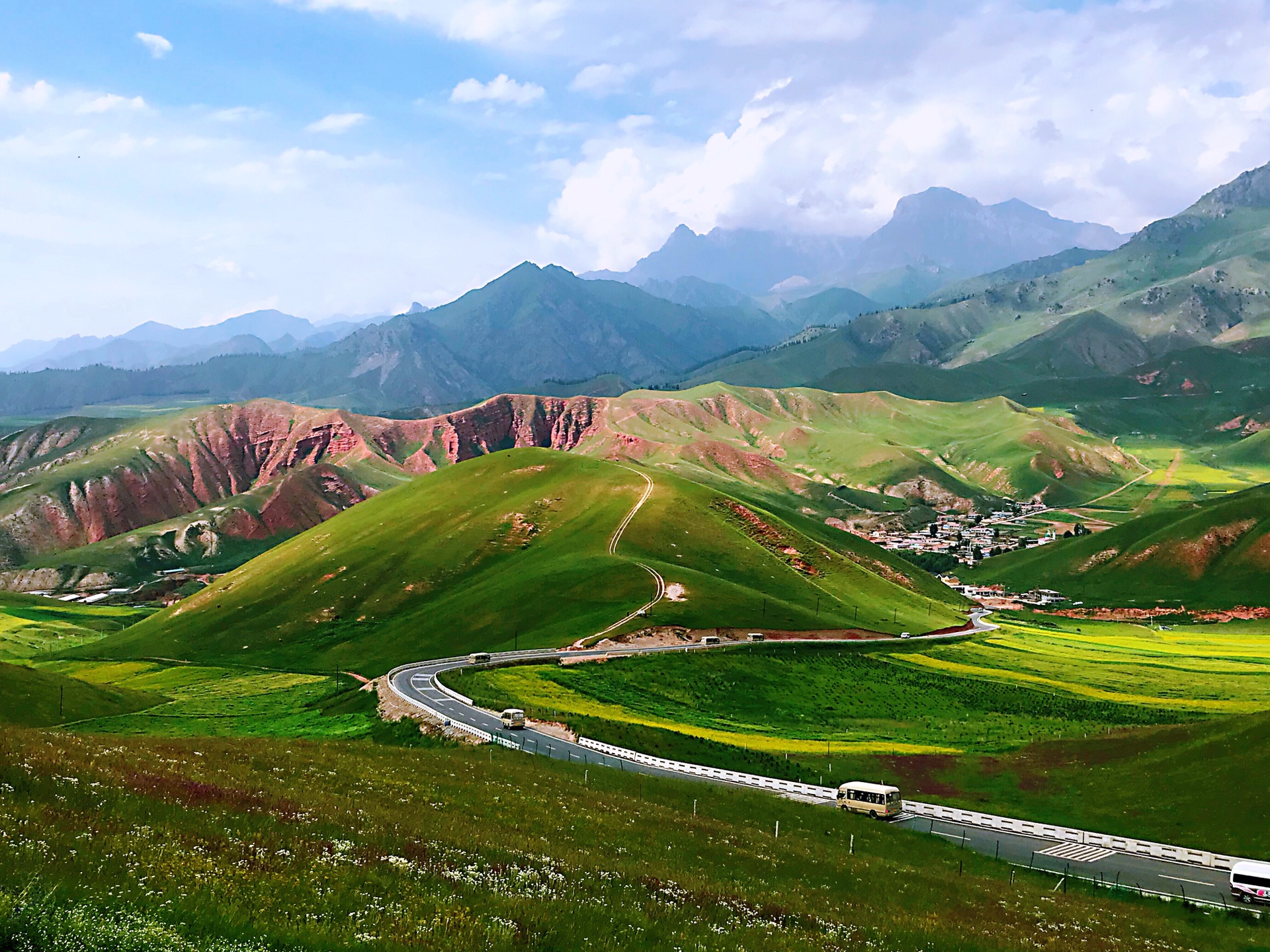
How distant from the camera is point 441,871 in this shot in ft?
64.5

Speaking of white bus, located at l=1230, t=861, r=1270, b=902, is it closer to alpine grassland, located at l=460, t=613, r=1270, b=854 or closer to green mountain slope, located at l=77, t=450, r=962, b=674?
alpine grassland, located at l=460, t=613, r=1270, b=854

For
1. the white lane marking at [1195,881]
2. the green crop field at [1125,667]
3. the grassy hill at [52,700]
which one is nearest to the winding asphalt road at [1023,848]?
the white lane marking at [1195,881]

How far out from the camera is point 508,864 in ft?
71.9

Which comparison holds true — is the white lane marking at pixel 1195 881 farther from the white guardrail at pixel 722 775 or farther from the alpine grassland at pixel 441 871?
the white guardrail at pixel 722 775

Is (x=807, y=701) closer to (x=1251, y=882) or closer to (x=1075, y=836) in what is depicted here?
(x=1075, y=836)

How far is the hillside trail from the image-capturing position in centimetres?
12219

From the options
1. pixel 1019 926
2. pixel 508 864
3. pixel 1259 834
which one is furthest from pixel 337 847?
pixel 1259 834

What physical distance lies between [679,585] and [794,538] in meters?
55.2

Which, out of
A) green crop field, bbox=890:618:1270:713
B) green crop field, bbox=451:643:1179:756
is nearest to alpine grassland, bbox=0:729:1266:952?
green crop field, bbox=451:643:1179:756

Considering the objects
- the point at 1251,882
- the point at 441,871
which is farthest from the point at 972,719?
the point at 441,871

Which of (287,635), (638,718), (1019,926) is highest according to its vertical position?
(1019,926)

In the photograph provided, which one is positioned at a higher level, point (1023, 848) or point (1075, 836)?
point (1023, 848)

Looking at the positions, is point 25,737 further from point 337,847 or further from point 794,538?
point 794,538

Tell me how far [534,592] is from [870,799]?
96246mm
